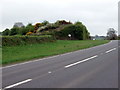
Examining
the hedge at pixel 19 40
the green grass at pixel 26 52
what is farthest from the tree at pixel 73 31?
the green grass at pixel 26 52

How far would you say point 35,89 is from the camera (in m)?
7.81

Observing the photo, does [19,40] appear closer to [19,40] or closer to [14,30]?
[19,40]

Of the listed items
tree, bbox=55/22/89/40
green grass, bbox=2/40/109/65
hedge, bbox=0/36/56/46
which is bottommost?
green grass, bbox=2/40/109/65

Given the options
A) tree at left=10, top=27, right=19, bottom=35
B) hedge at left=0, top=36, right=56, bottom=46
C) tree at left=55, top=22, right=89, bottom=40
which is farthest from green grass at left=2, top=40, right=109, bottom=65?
tree at left=10, top=27, right=19, bottom=35

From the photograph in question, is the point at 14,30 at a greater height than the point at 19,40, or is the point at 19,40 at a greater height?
the point at 14,30

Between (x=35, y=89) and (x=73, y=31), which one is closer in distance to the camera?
(x=35, y=89)

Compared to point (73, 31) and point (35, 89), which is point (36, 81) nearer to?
point (35, 89)

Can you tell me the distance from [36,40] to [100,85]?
92.7 ft

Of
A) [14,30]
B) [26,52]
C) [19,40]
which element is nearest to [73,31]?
[14,30]

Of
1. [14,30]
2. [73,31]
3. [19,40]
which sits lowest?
[19,40]

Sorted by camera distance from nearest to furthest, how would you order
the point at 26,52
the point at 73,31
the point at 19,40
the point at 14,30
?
the point at 26,52
the point at 19,40
the point at 73,31
the point at 14,30

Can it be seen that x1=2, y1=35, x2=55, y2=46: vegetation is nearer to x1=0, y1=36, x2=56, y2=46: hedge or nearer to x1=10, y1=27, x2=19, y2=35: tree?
x1=0, y1=36, x2=56, y2=46: hedge

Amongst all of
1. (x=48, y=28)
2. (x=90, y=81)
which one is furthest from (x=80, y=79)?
(x=48, y=28)

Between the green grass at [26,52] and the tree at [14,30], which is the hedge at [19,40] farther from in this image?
the tree at [14,30]
